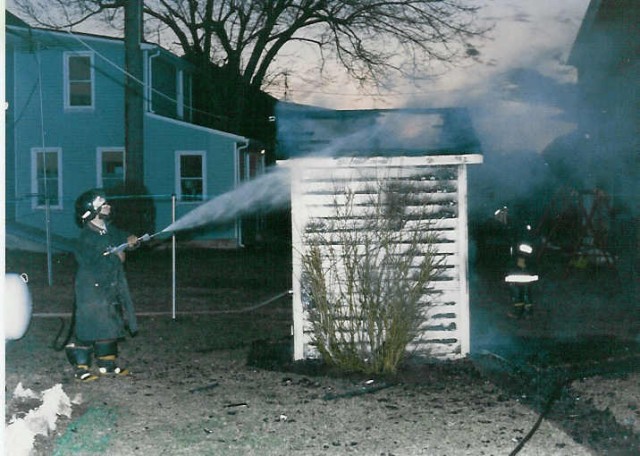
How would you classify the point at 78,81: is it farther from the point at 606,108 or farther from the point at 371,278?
the point at 371,278

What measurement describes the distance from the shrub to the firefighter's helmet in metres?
1.94

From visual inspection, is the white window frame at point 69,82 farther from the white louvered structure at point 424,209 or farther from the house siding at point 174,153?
the white louvered structure at point 424,209

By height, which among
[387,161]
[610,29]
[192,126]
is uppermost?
[610,29]

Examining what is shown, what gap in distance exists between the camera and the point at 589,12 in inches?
716

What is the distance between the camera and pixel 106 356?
7797 mm

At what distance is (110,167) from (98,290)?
17.8 m

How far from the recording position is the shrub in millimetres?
7488

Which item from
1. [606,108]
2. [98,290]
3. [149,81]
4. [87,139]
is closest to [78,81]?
[87,139]

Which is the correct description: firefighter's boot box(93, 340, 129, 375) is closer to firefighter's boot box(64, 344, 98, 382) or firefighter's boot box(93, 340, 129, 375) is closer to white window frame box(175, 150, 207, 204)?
firefighter's boot box(64, 344, 98, 382)

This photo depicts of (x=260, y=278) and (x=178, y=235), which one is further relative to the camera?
(x=178, y=235)

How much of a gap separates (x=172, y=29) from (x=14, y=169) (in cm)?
945

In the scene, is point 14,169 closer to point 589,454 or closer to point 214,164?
point 214,164

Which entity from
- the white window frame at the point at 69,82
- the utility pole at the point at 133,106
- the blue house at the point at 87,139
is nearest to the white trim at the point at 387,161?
the utility pole at the point at 133,106

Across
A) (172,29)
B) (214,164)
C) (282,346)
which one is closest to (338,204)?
(282,346)
